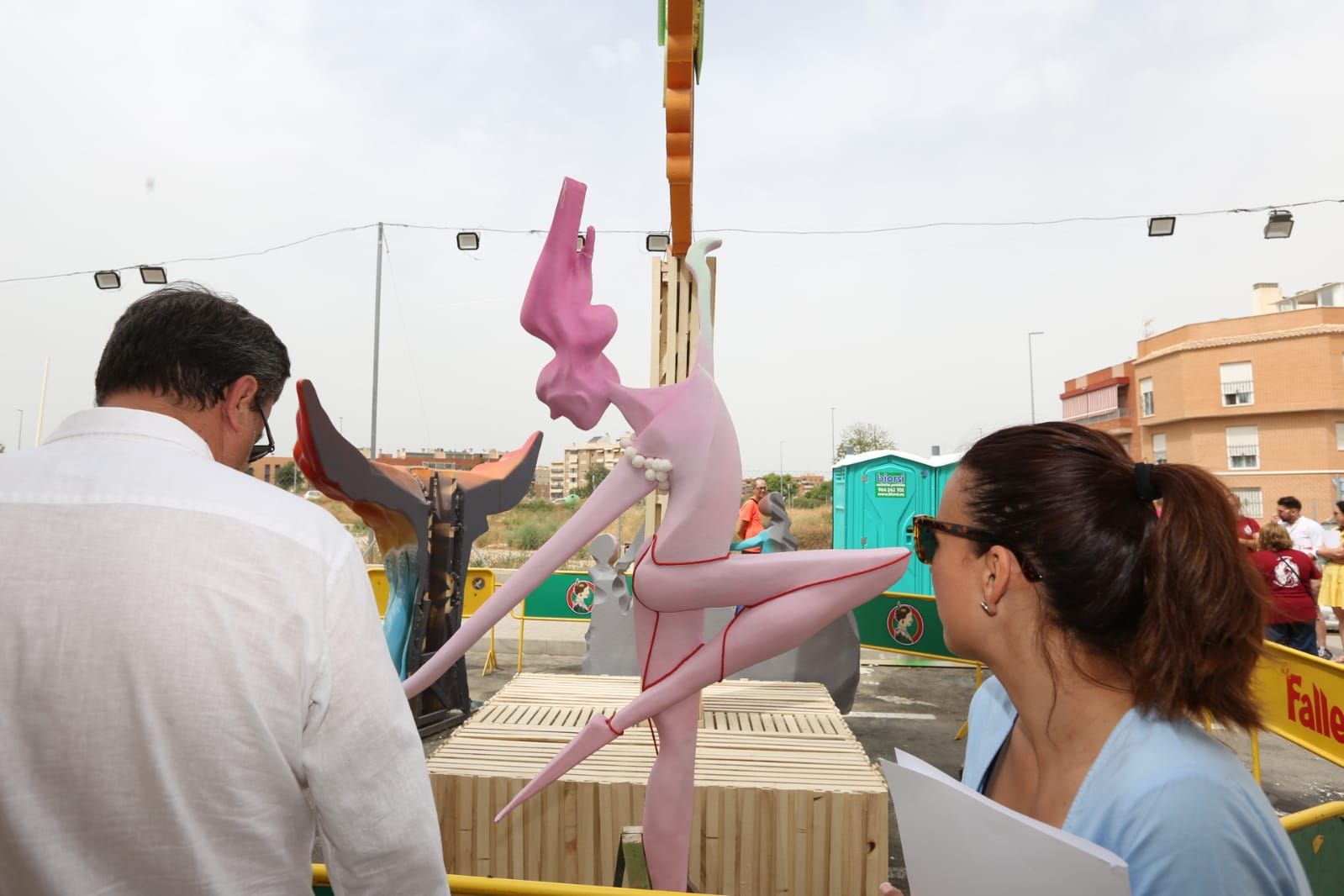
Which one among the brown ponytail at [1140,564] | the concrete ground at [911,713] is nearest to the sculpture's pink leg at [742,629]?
the brown ponytail at [1140,564]

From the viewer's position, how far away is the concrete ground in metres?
4.77

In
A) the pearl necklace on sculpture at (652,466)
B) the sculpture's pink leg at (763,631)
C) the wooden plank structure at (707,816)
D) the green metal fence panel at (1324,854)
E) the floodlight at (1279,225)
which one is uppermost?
the floodlight at (1279,225)

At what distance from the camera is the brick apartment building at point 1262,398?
23.6 meters

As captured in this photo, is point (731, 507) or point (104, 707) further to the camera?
point (731, 507)

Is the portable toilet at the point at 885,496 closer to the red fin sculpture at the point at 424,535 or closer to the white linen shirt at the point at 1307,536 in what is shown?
the white linen shirt at the point at 1307,536

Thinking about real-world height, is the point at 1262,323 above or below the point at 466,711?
above

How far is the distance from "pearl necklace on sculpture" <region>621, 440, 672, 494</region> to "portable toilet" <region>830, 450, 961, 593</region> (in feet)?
24.7

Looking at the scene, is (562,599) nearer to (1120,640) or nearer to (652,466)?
(652,466)

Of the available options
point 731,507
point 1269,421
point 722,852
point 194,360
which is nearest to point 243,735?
point 194,360

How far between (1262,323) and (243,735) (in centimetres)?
3149

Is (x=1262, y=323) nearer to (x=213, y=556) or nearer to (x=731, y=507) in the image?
(x=731, y=507)

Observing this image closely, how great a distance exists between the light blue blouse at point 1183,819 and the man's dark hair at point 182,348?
1428 millimetres

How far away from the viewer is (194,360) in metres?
1.22

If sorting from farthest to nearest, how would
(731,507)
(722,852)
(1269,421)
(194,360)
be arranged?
(1269,421) → (722,852) → (731,507) → (194,360)
